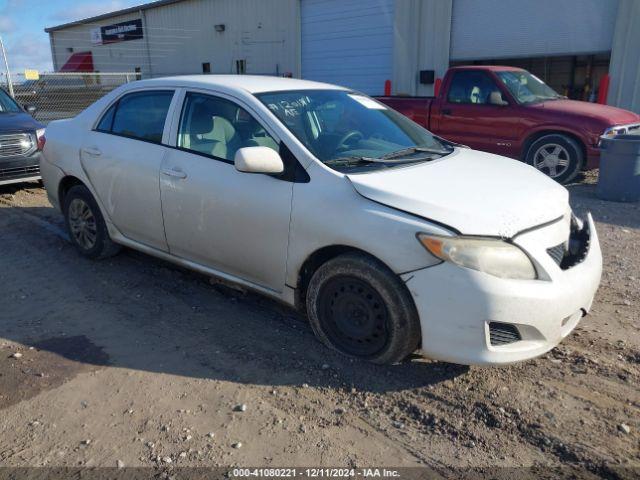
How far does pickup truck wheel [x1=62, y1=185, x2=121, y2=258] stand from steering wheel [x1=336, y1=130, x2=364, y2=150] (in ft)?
8.09

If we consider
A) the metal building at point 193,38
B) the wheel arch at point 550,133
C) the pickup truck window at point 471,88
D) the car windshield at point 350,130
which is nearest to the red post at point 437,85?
the pickup truck window at point 471,88

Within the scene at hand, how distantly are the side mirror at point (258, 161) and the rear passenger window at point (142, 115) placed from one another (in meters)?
1.19

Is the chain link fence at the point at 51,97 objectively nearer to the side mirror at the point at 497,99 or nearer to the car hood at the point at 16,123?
the car hood at the point at 16,123

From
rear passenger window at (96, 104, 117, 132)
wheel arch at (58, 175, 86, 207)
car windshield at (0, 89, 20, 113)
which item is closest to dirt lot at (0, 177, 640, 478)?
wheel arch at (58, 175, 86, 207)

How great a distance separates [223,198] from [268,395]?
4.56ft

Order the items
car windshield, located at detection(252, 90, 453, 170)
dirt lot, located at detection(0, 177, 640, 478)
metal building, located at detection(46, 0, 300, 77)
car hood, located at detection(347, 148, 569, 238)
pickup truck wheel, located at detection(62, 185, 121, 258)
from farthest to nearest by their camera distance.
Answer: metal building, located at detection(46, 0, 300, 77), pickup truck wheel, located at detection(62, 185, 121, 258), car windshield, located at detection(252, 90, 453, 170), car hood, located at detection(347, 148, 569, 238), dirt lot, located at detection(0, 177, 640, 478)

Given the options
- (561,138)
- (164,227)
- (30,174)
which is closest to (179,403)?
(164,227)

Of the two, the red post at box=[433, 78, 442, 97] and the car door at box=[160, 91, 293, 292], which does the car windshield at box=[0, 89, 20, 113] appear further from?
the red post at box=[433, 78, 442, 97]

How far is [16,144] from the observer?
7.84m

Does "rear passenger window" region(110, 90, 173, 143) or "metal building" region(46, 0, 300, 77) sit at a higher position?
"metal building" region(46, 0, 300, 77)

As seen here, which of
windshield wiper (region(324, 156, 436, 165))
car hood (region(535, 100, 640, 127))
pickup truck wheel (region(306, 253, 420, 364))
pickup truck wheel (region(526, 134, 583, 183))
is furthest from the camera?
pickup truck wheel (region(526, 134, 583, 183))

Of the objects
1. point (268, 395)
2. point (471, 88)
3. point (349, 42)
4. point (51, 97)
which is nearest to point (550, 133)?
point (471, 88)

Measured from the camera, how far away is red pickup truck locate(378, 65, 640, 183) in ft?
26.8

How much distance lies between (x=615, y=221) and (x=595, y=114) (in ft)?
8.00
